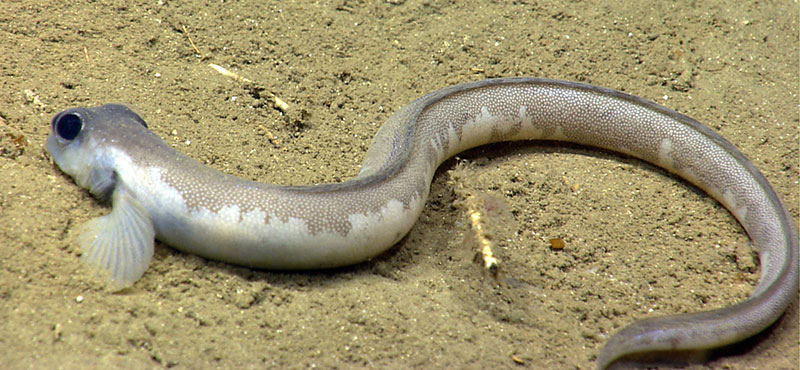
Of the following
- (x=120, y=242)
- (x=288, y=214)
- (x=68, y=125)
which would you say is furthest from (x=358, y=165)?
(x=68, y=125)

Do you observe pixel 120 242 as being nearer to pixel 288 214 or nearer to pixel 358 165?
pixel 288 214

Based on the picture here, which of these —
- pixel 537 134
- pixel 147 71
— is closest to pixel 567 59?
pixel 537 134

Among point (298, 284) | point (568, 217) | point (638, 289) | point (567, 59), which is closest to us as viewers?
point (298, 284)

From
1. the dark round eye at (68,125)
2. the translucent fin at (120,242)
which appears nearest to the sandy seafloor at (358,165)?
the translucent fin at (120,242)

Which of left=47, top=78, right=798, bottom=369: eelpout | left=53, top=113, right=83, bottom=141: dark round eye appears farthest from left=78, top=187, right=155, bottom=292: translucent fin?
left=53, top=113, right=83, bottom=141: dark round eye

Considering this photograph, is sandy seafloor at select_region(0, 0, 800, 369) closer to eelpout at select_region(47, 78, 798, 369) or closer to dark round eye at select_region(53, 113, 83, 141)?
eelpout at select_region(47, 78, 798, 369)

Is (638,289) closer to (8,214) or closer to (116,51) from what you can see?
(8,214)
